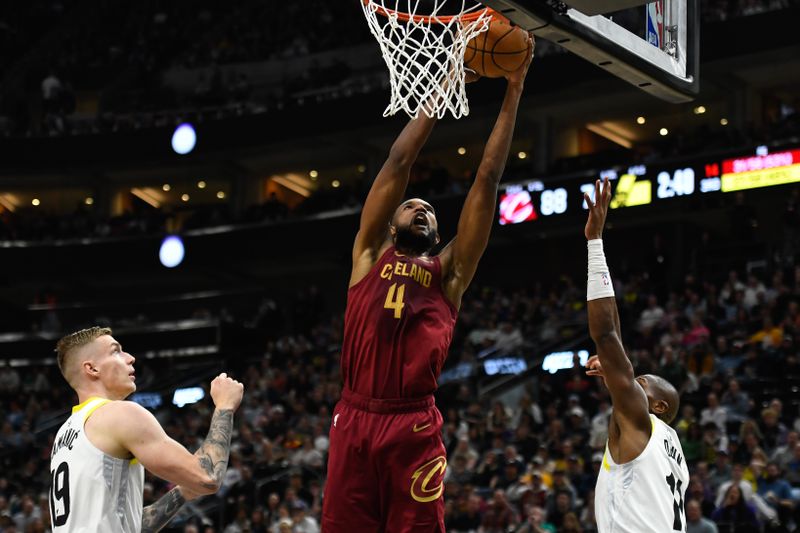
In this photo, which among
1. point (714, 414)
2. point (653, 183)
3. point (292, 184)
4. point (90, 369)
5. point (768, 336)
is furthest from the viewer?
point (292, 184)

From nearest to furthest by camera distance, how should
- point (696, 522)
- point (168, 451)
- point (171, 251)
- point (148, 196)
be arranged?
1. point (168, 451)
2. point (696, 522)
3. point (171, 251)
4. point (148, 196)

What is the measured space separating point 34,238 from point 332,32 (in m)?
8.68

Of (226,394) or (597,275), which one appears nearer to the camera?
(226,394)

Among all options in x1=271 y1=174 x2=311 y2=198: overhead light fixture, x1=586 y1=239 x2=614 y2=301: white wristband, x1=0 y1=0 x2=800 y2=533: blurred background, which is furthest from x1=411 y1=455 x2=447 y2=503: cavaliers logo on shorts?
x1=271 y1=174 x2=311 y2=198: overhead light fixture

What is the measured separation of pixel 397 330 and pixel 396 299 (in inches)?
4.7

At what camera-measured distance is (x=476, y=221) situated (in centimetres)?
452

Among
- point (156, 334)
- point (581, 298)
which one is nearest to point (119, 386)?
point (581, 298)

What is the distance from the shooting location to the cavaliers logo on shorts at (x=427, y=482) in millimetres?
4309

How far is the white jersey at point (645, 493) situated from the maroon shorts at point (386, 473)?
37.9 inches

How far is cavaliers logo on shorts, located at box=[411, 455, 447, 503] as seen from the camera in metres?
4.31

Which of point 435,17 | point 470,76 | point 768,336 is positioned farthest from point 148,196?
point 470,76

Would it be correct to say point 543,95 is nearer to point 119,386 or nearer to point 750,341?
point 750,341

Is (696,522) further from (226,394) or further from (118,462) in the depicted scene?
Result: (118,462)

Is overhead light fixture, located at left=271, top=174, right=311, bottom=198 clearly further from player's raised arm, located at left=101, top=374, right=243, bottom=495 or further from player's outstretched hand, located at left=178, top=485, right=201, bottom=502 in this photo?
player's raised arm, located at left=101, top=374, right=243, bottom=495
